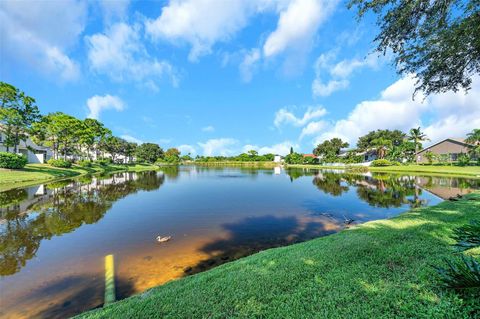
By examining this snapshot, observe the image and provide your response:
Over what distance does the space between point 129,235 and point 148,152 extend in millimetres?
87529

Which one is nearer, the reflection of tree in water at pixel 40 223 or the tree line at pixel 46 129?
the reflection of tree in water at pixel 40 223

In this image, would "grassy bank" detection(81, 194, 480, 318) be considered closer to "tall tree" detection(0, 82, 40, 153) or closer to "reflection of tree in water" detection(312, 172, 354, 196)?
"reflection of tree in water" detection(312, 172, 354, 196)

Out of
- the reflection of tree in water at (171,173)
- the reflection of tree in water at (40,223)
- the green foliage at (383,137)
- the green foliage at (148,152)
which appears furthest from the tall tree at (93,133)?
the green foliage at (383,137)

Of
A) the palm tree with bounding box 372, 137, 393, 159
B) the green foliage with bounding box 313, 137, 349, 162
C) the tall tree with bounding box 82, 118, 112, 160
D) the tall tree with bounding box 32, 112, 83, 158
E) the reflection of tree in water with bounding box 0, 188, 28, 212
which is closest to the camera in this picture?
the reflection of tree in water with bounding box 0, 188, 28, 212

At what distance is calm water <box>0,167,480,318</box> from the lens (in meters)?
5.30

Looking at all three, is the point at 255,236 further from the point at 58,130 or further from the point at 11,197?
the point at 58,130

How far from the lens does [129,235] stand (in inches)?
352

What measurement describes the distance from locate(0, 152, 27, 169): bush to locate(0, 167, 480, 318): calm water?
11880 mm

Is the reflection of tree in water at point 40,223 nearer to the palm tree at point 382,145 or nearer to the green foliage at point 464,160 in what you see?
the green foliage at point 464,160

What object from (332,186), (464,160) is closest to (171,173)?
(332,186)

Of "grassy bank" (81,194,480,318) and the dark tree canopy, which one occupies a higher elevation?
the dark tree canopy

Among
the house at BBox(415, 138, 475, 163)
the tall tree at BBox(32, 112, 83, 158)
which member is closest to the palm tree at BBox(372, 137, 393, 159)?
the house at BBox(415, 138, 475, 163)

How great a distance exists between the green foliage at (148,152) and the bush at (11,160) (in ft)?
191

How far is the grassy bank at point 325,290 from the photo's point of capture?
2.96 metres
